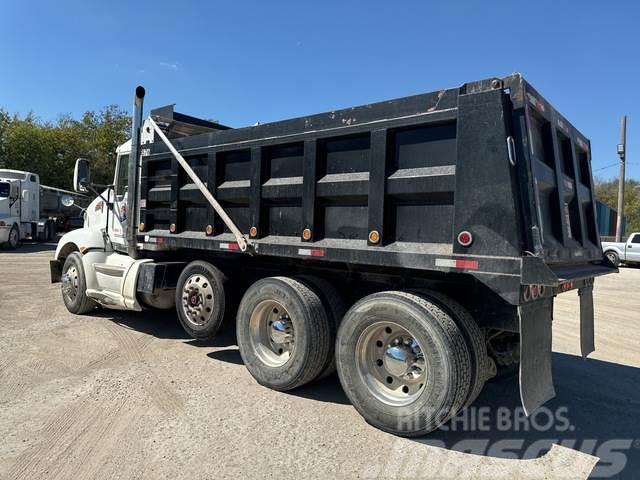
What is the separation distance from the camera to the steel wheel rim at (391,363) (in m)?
3.76

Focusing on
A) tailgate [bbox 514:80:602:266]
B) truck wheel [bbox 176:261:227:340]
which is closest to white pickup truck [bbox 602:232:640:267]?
tailgate [bbox 514:80:602:266]

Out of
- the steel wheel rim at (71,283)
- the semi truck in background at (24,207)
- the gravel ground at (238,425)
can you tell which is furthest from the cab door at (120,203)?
the semi truck in background at (24,207)

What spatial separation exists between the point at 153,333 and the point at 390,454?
4388mm

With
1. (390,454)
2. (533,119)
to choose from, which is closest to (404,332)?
(390,454)

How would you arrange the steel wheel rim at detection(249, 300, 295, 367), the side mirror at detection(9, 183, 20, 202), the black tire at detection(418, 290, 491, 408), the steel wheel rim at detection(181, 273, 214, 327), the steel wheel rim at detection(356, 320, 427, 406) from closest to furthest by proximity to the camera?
the black tire at detection(418, 290, 491, 408) → the steel wheel rim at detection(356, 320, 427, 406) → the steel wheel rim at detection(249, 300, 295, 367) → the steel wheel rim at detection(181, 273, 214, 327) → the side mirror at detection(9, 183, 20, 202)

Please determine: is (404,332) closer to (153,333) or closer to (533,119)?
(533,119)

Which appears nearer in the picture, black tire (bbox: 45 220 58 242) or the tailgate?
the tailgate

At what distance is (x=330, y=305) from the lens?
177 inches

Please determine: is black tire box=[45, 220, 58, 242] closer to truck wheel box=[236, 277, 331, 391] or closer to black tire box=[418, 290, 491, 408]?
truck wheel box=[236, 277, 331, 391]

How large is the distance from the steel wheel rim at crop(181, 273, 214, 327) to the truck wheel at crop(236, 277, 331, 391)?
79 centimetres

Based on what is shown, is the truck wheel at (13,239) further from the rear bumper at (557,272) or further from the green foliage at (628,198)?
the green foliage at (628,198)

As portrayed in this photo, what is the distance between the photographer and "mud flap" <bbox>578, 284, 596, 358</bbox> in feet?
15.6

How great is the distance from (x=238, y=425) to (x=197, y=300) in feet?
7.32

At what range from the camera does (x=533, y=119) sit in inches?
150
